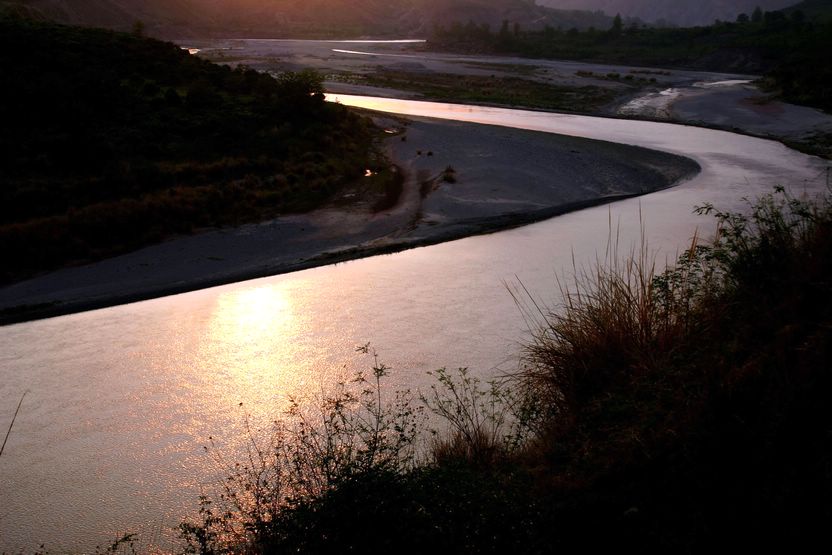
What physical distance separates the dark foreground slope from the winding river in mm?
4708

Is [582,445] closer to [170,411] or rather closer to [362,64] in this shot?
[170,411]

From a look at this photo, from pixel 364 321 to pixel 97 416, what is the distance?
175 inches

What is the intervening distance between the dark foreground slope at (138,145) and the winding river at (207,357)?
15.4 feet

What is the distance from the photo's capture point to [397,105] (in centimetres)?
4203

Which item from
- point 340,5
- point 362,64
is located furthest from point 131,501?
point 340,5

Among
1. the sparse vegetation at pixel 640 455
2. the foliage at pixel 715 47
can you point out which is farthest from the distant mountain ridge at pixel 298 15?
the sparse vegetation at pixel 640 455

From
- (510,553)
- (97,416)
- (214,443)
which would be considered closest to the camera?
(510,553)

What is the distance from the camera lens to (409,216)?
1845cm

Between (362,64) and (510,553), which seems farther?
(362,64)

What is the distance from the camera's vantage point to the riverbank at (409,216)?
1387cm

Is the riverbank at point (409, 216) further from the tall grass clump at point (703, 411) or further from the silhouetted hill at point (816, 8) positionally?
the silhouetted hill at point (816, 8)

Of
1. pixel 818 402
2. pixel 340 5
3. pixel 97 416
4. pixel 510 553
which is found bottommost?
pixel 97 416

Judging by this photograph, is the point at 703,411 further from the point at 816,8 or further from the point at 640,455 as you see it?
the point at 816,8

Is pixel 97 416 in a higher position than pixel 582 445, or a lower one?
lower
